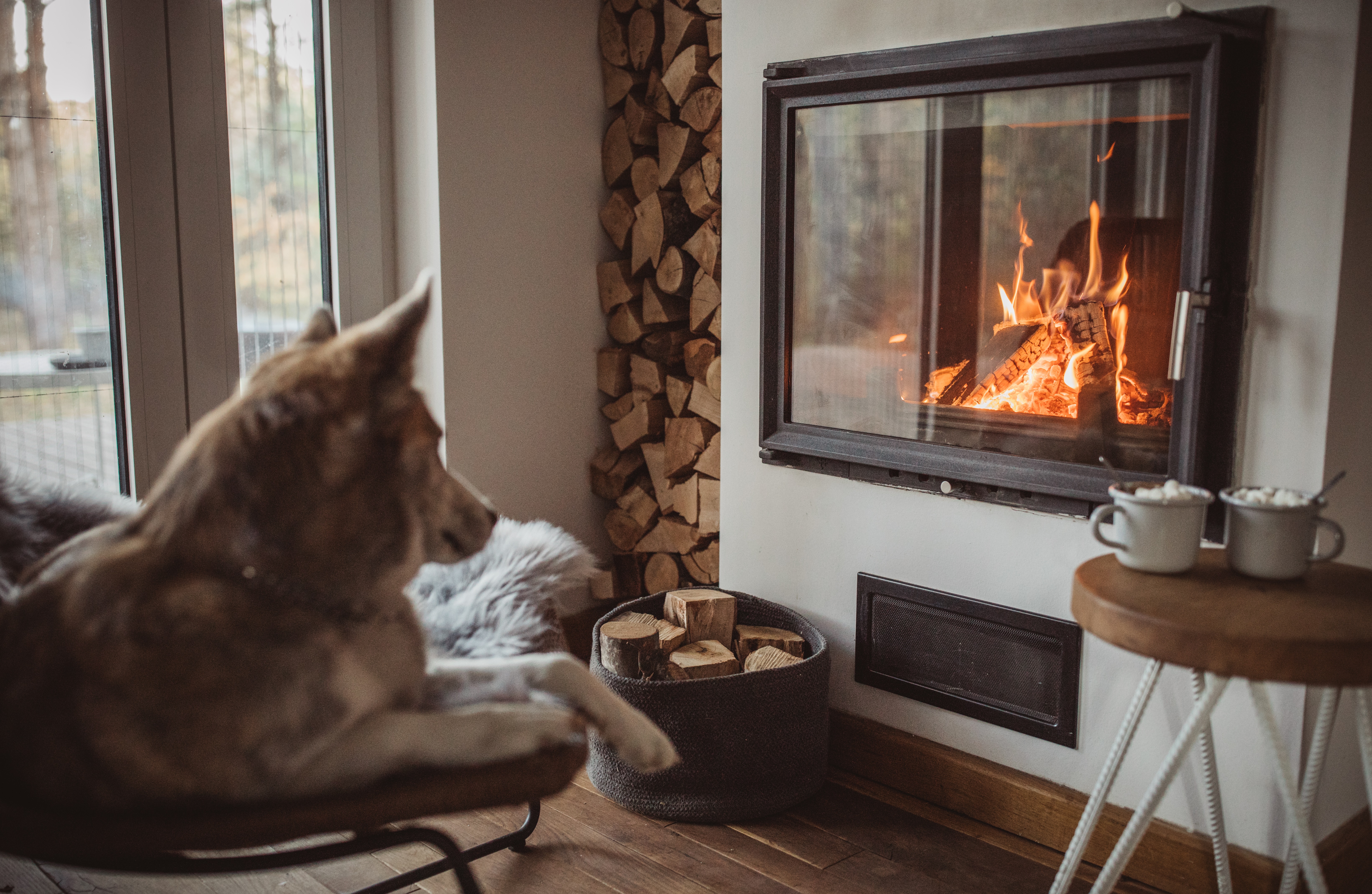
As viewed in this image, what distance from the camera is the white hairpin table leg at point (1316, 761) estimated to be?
132cm

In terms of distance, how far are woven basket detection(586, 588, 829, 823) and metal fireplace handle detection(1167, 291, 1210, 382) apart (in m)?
0.78

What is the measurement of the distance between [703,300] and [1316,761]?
1.61 m

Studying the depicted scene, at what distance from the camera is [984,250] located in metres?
1.83

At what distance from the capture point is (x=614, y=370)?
108 inches

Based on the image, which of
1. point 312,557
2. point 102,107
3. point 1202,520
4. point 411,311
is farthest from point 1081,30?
point 102,107

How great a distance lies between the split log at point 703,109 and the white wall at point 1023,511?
305mm

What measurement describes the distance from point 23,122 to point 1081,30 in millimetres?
1871

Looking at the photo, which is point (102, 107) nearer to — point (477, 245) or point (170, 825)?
point (477, 245)

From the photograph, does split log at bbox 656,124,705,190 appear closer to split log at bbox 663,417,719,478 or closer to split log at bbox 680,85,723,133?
split log at bbox 680,85,723,133

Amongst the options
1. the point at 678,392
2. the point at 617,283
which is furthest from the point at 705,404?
the point at 617,283

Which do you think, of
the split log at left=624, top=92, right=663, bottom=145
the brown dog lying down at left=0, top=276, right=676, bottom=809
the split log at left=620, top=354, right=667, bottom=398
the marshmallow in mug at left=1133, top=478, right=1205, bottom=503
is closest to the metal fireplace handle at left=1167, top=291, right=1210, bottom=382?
the marshmallow in mug at left=1133, top=478, right=1205, bottom=503

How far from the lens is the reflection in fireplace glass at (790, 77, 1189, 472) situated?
1628mm

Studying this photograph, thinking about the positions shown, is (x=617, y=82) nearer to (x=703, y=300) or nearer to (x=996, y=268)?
(x=703, y=300)

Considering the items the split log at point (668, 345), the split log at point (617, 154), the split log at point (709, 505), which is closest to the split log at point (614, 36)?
the split log at point (617, 154)
